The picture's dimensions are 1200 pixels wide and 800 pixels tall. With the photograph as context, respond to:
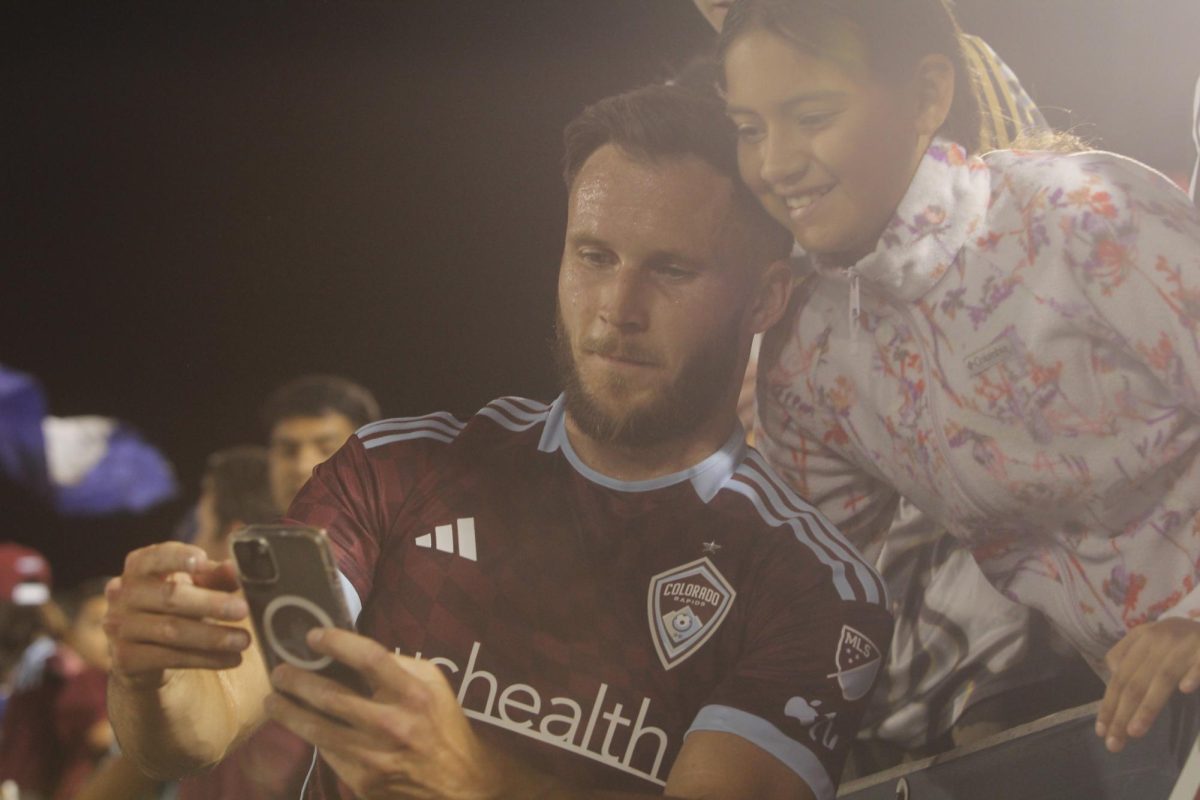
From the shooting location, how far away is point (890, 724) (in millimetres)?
1721

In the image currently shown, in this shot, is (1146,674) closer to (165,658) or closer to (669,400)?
(669,400)

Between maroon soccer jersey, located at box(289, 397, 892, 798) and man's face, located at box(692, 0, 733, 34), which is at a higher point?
man's face, located at box(692, 0, 733, 34)

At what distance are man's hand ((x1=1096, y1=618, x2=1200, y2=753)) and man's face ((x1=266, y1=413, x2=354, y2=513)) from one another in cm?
106

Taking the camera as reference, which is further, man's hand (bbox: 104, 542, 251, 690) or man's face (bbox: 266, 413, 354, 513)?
man's face (bbox: 266, 413, 354, 513)

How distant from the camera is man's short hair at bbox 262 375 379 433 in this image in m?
1.75

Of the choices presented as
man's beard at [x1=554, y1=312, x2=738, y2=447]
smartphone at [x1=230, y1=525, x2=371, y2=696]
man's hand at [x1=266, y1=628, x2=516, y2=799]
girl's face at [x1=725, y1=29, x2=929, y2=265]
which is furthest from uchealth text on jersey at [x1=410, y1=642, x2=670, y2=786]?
girl's face at [x1=725, y1=29, x2=929, y2=265]

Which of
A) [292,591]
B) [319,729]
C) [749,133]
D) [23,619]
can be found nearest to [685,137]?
[749,133]

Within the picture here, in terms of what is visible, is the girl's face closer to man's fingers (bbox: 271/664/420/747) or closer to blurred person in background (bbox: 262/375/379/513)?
blurred person in background (bbox: 262/375/379/513)

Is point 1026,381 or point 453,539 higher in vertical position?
point 1026,381

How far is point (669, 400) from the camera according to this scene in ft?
5.40

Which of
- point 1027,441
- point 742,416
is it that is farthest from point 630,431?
point 1027,441

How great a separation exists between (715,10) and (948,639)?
930 mm

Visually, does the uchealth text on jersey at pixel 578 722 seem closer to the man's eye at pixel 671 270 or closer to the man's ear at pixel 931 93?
the man's eye at pixel 671 270

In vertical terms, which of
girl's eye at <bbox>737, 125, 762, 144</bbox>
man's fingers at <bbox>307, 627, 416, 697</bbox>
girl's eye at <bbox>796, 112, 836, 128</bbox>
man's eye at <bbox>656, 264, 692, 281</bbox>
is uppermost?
girl's eye at <bbox>796, 112, 836, 128</bbox>
